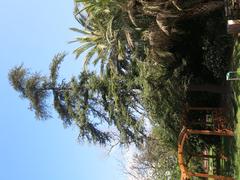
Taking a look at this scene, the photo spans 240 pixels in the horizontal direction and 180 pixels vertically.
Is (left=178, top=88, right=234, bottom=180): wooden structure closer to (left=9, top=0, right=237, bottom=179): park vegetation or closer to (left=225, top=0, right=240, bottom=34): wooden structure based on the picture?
(left=9, top=0, right=237, bottom=179): park vegetation

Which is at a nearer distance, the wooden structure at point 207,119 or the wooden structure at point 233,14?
the wooden structure at point 233,14

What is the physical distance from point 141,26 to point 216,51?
4.24 meters

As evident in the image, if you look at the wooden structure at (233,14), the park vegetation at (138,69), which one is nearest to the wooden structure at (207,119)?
the park vegetation at (138,69)

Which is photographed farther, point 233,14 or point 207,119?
point 207,119

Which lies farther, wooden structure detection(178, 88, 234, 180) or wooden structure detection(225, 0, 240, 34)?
wooden structure detection(178, 88, 234, 180)

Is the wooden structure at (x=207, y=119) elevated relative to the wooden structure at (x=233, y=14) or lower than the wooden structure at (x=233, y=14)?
lower

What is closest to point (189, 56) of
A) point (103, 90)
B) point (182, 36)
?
point (182, 36)

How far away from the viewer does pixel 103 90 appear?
23.5 m

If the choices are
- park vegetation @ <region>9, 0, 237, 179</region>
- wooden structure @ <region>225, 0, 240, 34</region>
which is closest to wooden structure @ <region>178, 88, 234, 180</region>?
park vegetation @ <region>9, 0, 237, 179</region>

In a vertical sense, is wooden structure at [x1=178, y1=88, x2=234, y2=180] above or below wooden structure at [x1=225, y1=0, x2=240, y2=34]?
below

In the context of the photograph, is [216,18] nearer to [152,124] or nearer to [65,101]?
[152,124]

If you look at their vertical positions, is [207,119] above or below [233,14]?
below

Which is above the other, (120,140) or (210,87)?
(210,87)

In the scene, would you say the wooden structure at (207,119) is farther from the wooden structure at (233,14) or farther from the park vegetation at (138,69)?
the wooden structure at (233,14)
